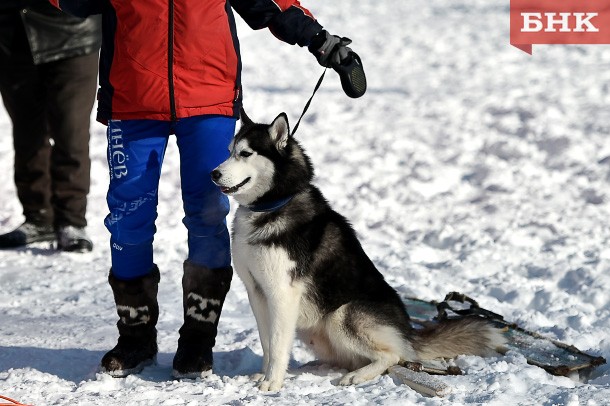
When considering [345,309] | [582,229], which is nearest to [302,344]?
[345,309]

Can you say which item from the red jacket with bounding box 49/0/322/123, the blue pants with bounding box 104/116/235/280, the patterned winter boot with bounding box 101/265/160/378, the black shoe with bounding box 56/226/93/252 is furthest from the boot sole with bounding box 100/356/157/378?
the black shoe with bounding box 56/226/93/252

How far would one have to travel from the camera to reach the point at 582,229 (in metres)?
5.64

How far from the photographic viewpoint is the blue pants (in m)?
3.39

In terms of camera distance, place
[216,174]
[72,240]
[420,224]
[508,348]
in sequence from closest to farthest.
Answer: [216,174] → [508,348] → [72,240] → [420,224]

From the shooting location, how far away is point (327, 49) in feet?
11.4

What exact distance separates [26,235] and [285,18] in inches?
113

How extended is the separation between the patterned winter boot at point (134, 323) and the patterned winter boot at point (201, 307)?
14 cm

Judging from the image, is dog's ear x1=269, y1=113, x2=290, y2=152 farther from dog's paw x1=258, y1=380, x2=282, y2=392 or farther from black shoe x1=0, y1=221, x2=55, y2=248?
black shoe x1=0, y1=221, x2=55, y2=248

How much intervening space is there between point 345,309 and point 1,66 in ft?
10.1

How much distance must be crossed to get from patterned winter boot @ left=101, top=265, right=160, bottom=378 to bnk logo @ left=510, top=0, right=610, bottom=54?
7.72 meters

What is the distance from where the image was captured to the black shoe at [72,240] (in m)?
5.45

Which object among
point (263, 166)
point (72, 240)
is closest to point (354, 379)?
point (263, 166)

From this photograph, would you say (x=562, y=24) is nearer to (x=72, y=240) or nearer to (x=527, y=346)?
(x=72, y=240)

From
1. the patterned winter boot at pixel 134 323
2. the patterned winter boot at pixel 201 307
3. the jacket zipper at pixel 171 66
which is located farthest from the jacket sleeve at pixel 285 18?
the patterned winter boot at pixel 134 323
